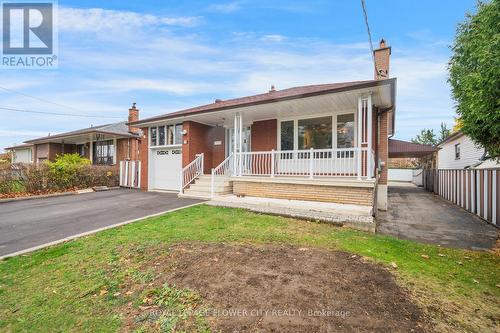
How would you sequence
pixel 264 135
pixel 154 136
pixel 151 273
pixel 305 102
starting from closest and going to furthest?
pixel 151 273 → pixel 305 102 → pixel 264 135 → pixel 154 136

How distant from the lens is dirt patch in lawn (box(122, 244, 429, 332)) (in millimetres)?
2418

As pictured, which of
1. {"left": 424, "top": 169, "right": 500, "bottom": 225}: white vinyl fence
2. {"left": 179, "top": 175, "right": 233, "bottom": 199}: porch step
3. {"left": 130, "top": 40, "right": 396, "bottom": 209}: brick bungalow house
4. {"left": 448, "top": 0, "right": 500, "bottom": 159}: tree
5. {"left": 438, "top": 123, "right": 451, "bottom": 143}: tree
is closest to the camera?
{"left": 448, "top": 0, "right": 500, "bottom": 159}: tree

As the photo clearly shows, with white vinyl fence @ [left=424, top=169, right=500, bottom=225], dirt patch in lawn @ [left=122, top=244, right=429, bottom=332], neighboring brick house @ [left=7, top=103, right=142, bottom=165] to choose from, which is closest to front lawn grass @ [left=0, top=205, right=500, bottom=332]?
dirt patch in lawn @ [left=122, top=244, right=429, bottom=332]

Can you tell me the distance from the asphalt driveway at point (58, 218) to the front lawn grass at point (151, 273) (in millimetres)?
941

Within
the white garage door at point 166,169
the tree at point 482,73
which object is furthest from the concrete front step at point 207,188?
the tree at point 482,73

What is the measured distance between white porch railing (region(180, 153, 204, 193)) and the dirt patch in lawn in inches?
288

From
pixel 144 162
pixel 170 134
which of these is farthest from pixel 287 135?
pixel 144 162

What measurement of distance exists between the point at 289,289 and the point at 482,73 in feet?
19.1

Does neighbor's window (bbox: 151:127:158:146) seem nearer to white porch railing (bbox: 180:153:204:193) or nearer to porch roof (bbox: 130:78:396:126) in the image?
porch roof (bbox: 130:78:396:126)

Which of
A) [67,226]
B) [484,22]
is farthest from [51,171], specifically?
[484,22]

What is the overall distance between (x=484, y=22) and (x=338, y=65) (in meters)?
6.85

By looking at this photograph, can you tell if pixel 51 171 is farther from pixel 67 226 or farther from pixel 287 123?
pixel 287 123

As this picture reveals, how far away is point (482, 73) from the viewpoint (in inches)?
194

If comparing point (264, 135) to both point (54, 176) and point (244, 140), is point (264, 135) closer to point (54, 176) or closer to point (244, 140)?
point (244, 140)
